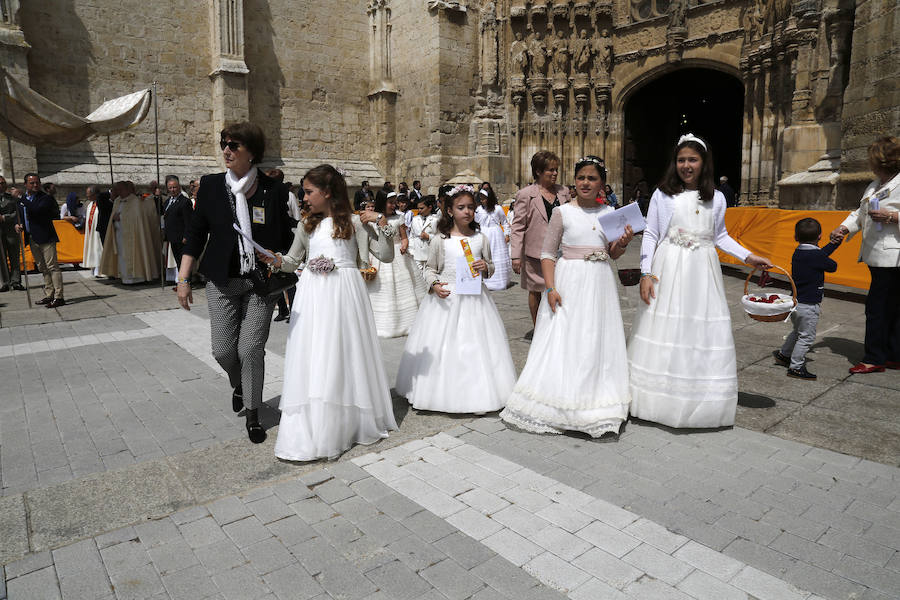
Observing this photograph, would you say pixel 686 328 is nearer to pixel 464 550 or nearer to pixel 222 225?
pixel 464 550

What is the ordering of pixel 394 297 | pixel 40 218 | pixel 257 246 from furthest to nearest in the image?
pixel 40 218, pixel 394 297, pixel 257 246

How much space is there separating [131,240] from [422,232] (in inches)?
256

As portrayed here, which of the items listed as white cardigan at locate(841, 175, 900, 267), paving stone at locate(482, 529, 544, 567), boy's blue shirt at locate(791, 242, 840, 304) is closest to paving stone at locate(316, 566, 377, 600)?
paving stone at locate(482, 529, 544, 567)

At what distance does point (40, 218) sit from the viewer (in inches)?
373

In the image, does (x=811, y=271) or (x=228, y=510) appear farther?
(x=811, y=271)

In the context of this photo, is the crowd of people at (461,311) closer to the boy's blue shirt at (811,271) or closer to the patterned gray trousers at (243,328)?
the patterned gray trousers at (243,328)

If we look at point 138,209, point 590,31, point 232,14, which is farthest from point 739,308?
point 232,14

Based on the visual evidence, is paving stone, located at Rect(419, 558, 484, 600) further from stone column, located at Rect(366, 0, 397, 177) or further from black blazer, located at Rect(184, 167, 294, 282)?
stone column, located at Rect(366, 0, 397, 177)

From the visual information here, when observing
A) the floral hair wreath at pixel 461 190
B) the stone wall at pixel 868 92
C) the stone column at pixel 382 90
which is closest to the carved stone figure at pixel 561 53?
the stone column at pixel 382 90

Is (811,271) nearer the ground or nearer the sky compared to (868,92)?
nearer the ground

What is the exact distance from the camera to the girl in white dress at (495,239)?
33.7 ft

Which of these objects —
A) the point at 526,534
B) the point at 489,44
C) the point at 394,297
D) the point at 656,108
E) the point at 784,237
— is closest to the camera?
the point at 526,534

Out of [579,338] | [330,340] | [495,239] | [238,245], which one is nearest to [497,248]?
[495,239]

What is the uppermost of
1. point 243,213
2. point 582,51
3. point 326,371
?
point 582,51
